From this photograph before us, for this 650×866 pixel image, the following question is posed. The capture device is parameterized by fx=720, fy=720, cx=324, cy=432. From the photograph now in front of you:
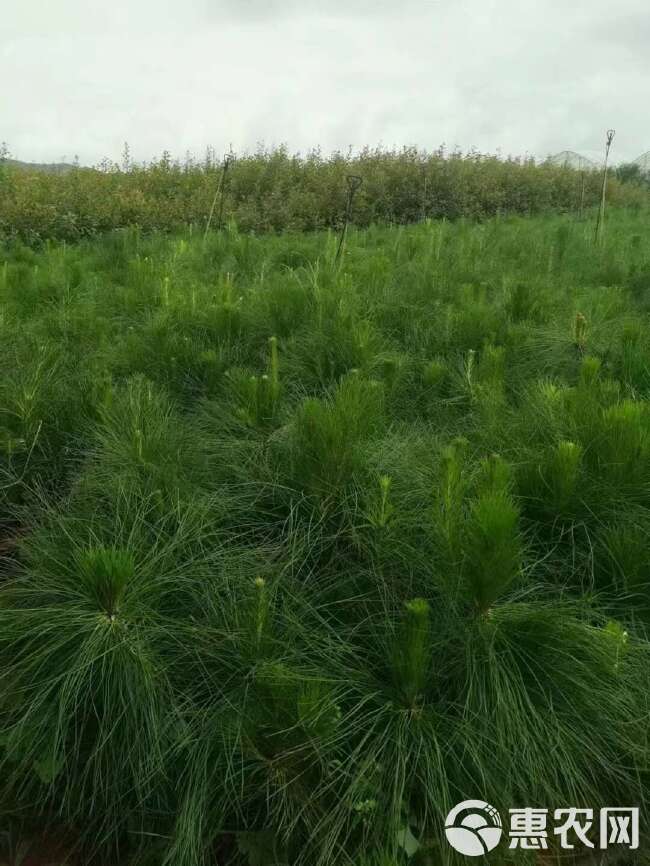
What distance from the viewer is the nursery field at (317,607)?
1433 mm

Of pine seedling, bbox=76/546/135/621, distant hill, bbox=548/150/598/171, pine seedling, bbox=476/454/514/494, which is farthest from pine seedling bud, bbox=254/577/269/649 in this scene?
distant hill, bbox=548/150/598/171

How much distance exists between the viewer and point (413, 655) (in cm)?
142

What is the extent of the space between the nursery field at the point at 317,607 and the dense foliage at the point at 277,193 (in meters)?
4.34

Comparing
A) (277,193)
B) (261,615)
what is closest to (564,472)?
(261,615)

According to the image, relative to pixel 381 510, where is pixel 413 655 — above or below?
below

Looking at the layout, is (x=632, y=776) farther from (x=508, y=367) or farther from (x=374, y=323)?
(x=374, y=323)

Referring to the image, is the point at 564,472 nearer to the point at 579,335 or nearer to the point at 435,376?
the point at 435,376

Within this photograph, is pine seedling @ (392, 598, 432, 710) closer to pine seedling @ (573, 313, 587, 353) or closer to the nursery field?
the nursery field

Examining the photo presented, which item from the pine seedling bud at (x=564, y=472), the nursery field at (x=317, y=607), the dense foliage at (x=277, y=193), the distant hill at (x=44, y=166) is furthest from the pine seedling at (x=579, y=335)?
the distant hill at (x=44, y=166)

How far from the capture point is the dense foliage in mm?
7617

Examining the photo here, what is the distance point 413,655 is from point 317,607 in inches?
13.4

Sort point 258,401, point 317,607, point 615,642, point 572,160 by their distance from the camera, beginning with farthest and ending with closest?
point 572,160
point 258,401
point 317,607
point 615,642

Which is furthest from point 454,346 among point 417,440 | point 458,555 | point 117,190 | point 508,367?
point 117,190

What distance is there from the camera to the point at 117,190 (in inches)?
335
